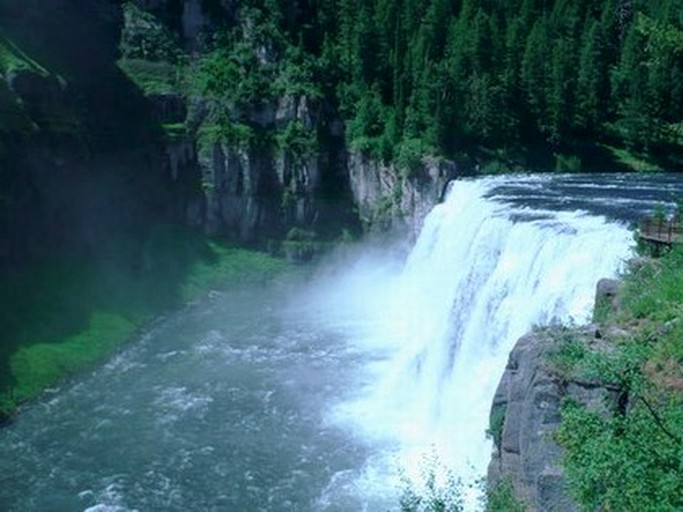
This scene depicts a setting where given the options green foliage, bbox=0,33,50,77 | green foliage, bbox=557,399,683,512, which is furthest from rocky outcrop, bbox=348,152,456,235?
green foliage, bbox=557,399,683,512

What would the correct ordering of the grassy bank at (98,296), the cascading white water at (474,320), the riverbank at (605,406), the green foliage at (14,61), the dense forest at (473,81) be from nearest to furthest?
the riverbank at (605,406) < the cascading white water at (474,320) < the grassy bank at (98,296) < the green foliage at (14,61) < the dense forest at (473,81)

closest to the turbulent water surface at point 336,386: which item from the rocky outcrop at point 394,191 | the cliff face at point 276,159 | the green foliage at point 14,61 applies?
the rocky outcrop at point 394,191

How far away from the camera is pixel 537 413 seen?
69.1 feet

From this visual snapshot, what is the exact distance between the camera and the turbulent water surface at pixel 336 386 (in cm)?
3609

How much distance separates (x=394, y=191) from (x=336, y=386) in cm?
2815

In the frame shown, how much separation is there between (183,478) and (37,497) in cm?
625

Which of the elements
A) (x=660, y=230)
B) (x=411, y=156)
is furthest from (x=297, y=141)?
(x=660, y=230)

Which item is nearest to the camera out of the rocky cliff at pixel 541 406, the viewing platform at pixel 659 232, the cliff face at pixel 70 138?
the rocky cliff at pixel 541 406

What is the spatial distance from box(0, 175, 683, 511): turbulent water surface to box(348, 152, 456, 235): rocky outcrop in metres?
6.66

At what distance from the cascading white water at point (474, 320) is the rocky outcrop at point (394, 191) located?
39.9 ft

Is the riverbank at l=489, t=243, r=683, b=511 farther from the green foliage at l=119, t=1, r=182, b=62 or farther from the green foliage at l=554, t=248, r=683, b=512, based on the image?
the green foliage at l=119, t=1, r=182, b=62

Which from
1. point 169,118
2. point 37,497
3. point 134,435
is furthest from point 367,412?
point 169,118

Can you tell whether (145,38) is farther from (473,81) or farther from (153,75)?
(473,81)

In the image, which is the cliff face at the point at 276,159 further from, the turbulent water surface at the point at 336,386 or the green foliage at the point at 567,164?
the turbulent water surface at the point at 336,386
